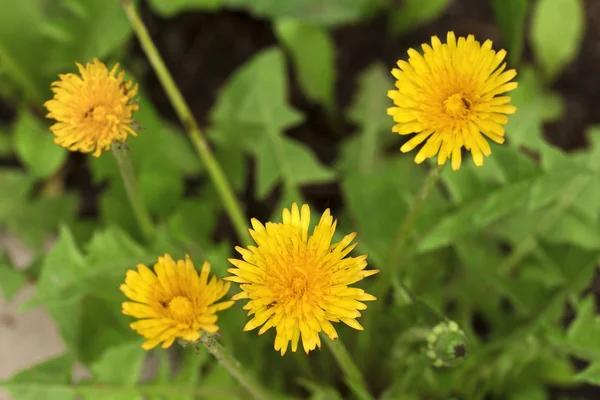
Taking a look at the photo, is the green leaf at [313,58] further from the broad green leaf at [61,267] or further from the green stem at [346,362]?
the green stem at [346,362]

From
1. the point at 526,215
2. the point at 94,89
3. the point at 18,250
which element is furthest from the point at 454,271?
the point at 18,250

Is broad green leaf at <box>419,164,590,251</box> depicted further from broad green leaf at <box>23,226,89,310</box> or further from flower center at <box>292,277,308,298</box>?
broad green leaf at <box>23,226,89,310</box>

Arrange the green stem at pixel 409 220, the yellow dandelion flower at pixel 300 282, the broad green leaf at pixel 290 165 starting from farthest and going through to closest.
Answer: the broad green leaf at pixel 290 165
the green stem at pixel 409 220
the yellow dandelion flower at pixel 300 282

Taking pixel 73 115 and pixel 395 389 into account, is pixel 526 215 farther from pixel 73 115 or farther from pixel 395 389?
pixel 73 115

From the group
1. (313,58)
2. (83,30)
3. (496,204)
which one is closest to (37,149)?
(83,30)

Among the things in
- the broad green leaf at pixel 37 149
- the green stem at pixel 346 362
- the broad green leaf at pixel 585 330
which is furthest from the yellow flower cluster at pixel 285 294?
the broad green leaf at pixel 37 149

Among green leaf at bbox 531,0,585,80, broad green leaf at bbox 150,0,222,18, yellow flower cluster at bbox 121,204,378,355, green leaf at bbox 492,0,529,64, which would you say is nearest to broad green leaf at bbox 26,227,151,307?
yellow flower cluster at bbox 121,204,378,355

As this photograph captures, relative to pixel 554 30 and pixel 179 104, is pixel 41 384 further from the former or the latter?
pixel 554 30
